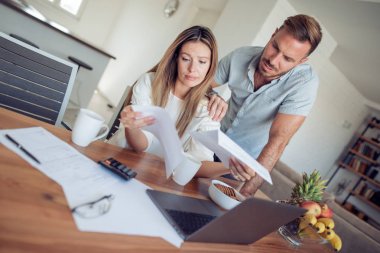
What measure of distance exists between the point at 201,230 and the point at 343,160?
7617 mm

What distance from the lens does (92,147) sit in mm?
965

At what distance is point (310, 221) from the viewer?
1128 millimetres

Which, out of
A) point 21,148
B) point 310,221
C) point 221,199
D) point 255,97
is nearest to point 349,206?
point 255,97

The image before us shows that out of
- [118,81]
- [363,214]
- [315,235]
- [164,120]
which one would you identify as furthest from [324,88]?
[164,120]

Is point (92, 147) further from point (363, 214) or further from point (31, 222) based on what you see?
point (363, 214)

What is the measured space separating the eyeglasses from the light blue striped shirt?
126cm

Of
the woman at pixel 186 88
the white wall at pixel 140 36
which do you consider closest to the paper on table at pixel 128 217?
the woman at pixel 186 88

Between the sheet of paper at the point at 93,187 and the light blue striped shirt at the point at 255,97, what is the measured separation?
112 cm

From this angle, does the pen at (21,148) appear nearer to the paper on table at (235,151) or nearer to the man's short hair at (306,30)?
the paper on table at (235,151)

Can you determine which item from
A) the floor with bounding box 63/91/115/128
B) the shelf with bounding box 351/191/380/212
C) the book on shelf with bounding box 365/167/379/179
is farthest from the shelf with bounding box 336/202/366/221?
the floor with bounding box 63/91/115/128

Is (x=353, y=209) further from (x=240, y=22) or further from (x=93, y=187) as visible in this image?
(x=93, y=187)

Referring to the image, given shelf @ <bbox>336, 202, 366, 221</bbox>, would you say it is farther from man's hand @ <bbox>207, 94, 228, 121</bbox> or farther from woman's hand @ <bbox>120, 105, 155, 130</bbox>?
woman's hand @ <bbox>120, 105, 155, 130</bbox>

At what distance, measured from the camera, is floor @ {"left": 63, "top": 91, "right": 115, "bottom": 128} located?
3927mm

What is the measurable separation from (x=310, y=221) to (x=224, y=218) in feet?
2.11
